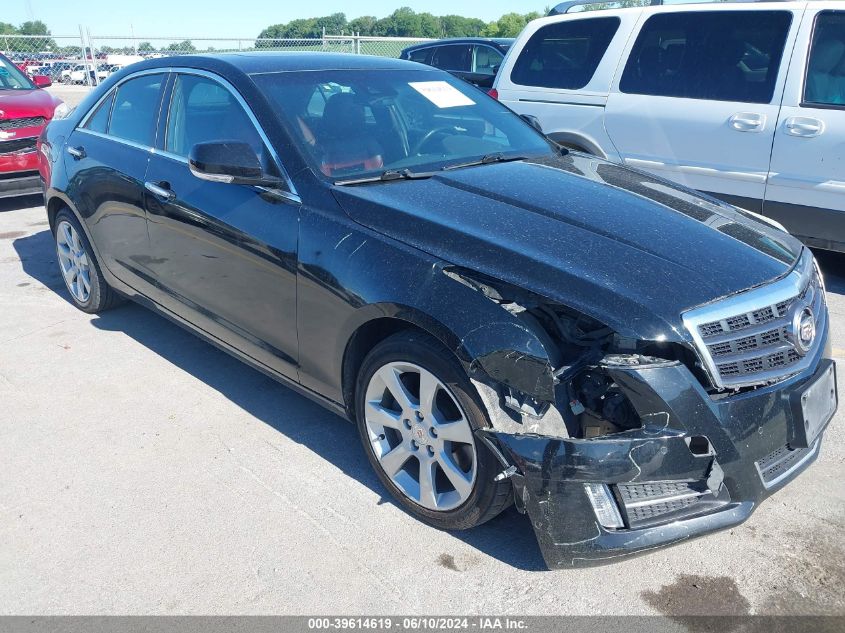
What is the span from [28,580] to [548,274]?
2195mm

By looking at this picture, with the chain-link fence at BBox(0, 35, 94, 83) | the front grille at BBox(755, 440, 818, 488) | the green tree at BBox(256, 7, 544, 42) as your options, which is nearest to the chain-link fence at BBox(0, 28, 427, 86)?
the chain-link fence at BBox(0, 35, 94, 83)

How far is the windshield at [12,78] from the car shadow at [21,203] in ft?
4.34

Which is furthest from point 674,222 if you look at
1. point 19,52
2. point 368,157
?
point 19,52

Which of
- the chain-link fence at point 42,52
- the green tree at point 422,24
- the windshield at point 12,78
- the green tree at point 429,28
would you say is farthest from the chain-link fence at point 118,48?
the green tree at point 429,28

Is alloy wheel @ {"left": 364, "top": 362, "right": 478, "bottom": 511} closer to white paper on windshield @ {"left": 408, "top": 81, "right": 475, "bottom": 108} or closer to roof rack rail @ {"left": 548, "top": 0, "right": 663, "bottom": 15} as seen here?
white paper on windshield @ {"left": 408, "top": 81, "right": 475, "bottom": 108}

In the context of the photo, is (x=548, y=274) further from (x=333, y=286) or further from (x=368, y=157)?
(x=368, y=157)

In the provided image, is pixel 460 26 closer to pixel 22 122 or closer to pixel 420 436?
pixel 22 122

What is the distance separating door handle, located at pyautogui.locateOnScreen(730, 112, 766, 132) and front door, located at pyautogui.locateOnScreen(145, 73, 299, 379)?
3766 mm

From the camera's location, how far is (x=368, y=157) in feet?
11.8

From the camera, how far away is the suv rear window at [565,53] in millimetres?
6539

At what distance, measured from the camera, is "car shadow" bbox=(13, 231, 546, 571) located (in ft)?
9.96

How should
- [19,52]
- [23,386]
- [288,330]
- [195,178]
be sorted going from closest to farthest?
[288,330]
[195,178]
[23,386]
[19,52]

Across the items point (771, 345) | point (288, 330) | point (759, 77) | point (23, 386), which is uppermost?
point (759, 77)

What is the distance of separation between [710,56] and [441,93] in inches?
109
